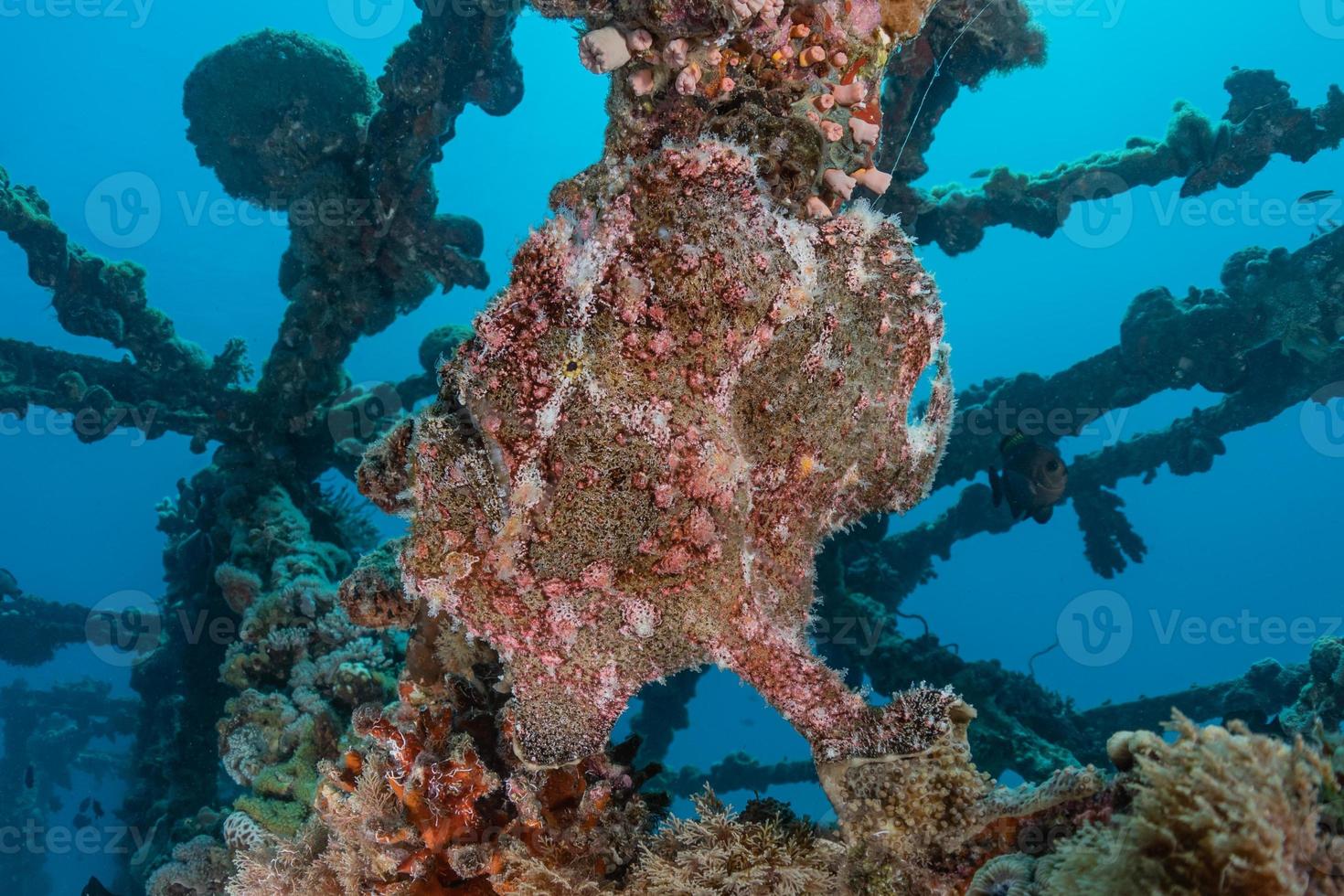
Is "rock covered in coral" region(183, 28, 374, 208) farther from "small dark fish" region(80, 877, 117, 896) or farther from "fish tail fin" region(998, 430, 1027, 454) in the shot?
"fish tail fin" region(998, 430, 1027, 454)

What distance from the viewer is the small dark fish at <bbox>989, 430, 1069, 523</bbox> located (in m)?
7.79

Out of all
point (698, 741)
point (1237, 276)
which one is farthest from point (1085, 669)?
point (1237, 276)

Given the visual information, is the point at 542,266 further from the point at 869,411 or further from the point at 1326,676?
the point at 1326,676

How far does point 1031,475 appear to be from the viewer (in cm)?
782

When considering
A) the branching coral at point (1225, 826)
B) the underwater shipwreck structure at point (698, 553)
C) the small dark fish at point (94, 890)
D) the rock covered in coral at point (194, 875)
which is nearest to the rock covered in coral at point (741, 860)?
the underwater shipwreck structure at point (698, 553)

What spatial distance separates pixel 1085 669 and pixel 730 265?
109m

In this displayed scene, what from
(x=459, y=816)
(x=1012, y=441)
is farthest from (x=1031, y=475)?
(x=459, y=816)

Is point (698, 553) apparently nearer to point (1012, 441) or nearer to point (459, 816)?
point (459, 816)

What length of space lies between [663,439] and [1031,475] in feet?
21.9

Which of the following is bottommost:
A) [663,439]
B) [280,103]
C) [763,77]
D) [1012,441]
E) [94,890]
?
[94,890]

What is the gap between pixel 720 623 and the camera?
9.65ft

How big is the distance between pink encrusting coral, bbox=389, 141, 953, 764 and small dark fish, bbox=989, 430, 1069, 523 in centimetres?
535

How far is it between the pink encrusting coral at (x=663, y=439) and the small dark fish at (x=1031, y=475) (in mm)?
5346

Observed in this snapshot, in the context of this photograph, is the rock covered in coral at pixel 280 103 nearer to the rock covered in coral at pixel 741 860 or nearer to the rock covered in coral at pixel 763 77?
the rock covered in coral at pixel 763 77
